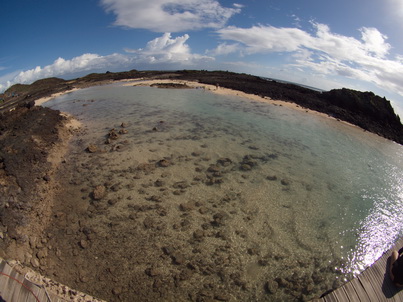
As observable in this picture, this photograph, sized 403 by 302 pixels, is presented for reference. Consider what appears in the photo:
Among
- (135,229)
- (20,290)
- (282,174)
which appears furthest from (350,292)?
(20,290)

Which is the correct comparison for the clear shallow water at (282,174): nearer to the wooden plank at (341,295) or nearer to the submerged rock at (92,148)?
the submerged rock at (92,148)

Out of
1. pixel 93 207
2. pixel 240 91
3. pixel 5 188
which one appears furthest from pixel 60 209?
pixel 240 91

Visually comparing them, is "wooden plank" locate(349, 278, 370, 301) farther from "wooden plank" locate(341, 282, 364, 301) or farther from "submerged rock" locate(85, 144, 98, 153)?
"submerged rock" locate(85, 144, 98, 153)

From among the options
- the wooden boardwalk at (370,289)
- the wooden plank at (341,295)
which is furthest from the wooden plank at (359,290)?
the wooden plank at (341,295)

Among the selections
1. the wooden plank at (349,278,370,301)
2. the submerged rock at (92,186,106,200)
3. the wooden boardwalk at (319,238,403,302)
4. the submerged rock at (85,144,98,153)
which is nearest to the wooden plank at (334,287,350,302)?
the wooden boardwalk at (319,238,403,302)

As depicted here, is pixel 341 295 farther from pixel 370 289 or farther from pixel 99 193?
pixel 99 193
